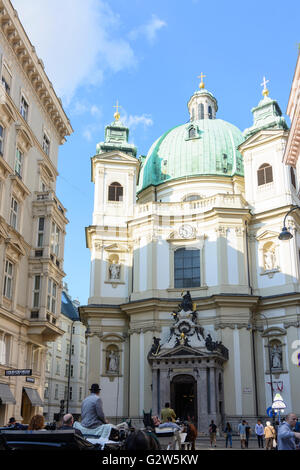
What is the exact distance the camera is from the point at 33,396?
28.0m

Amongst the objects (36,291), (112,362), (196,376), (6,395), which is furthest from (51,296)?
Result: (112,362)

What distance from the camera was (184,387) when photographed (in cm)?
3841

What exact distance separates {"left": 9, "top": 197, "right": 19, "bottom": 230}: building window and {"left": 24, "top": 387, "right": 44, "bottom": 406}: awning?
8488 millimetres

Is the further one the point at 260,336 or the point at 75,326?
the point at 75,326

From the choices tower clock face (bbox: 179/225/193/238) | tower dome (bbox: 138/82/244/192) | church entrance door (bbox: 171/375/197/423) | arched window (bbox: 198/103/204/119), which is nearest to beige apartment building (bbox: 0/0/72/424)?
church entrance door (bbox: 171/375/197/423)

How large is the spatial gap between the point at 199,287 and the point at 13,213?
18871 millimetres

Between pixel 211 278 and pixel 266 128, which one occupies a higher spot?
pixel 266 128

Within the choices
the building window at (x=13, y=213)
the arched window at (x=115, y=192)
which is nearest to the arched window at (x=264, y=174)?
the arched window at (x=115, y=192)

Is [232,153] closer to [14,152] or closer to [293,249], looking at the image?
[293,249]

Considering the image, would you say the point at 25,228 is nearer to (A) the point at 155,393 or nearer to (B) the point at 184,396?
(A) the point at 155,393

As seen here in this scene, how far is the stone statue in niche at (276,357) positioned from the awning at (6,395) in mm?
20869

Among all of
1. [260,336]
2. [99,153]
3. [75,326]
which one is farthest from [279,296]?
[75,326]
